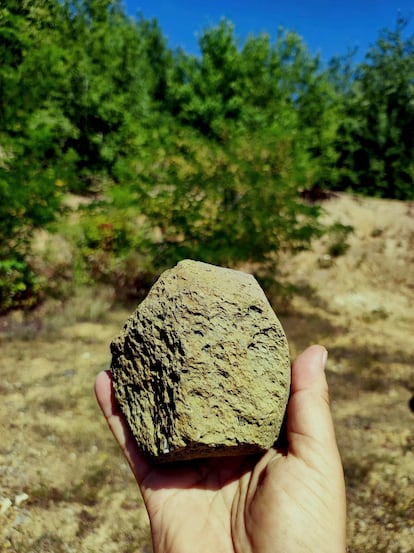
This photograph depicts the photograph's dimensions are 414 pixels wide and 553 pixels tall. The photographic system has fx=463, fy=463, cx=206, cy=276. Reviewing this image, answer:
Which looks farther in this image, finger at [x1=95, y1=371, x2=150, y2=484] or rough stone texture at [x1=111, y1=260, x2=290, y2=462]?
finger at [x1=95, y1=371, x2=150, y2=484]

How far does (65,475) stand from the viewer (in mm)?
3627

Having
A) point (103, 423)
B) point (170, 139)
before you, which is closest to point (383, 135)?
point (170, 139)

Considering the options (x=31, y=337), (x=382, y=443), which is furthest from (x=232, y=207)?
(x=382, y=443)

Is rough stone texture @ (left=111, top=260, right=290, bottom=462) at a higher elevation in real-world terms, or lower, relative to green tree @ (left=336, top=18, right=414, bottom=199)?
lower

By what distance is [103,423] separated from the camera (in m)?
4.28

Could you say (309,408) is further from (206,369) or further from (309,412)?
(206,369)

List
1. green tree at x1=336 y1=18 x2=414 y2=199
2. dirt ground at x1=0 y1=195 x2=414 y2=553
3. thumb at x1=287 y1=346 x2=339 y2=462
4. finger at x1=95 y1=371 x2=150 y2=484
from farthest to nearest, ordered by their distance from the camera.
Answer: green tree at x1=336 y1=18 x2=414 y2=199 < dirt ground at x1=0 y1=195 x2=414 y2=553 < finger at x1=95 y1=371 x2=150 y2=484 < thumb at x1=287 y1=346 x2=339 y2=462

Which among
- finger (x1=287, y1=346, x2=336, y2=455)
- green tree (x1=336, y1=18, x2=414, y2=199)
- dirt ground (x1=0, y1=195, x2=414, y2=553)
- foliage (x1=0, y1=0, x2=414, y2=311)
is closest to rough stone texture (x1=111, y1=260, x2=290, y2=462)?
finger (x1=287, y1=346, x2=336, y2=455)

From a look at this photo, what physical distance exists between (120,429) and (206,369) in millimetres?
662

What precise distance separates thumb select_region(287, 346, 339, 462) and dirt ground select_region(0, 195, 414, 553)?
5.86 feet

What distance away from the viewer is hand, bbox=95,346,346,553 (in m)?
1.77

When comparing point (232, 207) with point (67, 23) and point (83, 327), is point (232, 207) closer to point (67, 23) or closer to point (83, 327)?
point (83, 327)

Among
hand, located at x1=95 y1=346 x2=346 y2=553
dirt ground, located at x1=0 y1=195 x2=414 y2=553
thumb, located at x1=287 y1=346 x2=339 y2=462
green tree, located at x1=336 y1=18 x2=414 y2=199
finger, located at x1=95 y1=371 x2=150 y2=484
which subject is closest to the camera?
hand, located at x1=95 y1=346 x2=346 y2=553

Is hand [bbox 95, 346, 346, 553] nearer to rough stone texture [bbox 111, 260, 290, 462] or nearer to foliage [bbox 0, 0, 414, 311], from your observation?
rough stone texture [bbox 111, 260, 290, 462]
